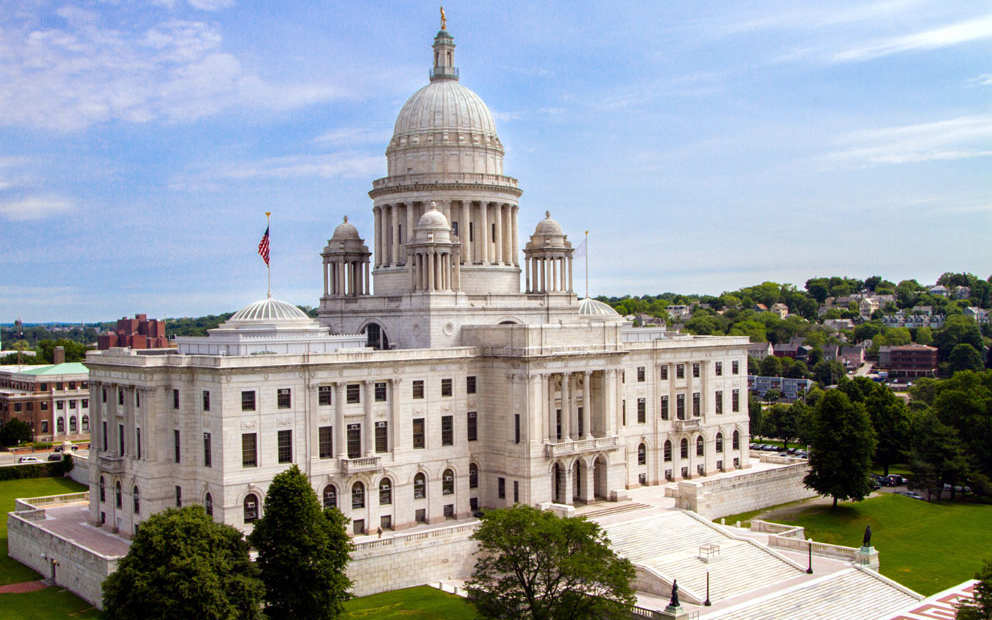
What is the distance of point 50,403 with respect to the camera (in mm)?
124688

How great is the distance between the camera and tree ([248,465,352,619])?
49625 millimetres

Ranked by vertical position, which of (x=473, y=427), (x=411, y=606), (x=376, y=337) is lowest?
(x=411, y=606)

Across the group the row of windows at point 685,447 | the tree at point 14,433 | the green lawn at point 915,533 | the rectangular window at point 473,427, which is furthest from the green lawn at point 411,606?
the tree at point 14,433

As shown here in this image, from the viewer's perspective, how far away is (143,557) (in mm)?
45875

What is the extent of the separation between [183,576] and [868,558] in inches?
1715

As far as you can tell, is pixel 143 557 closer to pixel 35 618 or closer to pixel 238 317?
pixel 35 618

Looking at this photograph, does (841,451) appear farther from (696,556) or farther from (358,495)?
(358,495)

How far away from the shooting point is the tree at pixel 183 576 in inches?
1757

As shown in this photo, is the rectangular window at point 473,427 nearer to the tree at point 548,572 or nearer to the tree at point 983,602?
the tree at point 548,572

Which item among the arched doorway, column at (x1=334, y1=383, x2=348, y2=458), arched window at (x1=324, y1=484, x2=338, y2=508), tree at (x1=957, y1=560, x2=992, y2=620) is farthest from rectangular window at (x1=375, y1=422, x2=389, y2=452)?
tree at (x1=957, y1=560, x2=992, y2=620)

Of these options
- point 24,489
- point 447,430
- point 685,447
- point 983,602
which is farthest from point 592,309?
point 24,489

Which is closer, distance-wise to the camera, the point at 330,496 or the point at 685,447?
the point at 330,496

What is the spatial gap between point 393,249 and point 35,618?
40.4 metres

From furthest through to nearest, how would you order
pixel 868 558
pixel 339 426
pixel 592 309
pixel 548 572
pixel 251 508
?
pixel 592 309, pixel 339 426, pixel 868 558, pixel 251 508, pixel 548 572
